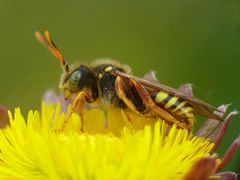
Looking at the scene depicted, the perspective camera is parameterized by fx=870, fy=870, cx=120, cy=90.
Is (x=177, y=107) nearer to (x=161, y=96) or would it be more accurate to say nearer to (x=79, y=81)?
(x=161, y=96)

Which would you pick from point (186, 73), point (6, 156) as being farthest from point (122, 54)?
point (6, 156)

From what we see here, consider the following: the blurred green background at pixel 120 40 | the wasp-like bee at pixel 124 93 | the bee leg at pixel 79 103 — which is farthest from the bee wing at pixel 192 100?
the blurred green background at pixel 120 40

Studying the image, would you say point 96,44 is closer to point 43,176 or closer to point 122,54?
point 122,54

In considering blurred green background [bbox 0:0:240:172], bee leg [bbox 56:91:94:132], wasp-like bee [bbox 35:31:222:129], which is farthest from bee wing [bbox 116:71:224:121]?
blurred green background [bbox 0:0:240:172]

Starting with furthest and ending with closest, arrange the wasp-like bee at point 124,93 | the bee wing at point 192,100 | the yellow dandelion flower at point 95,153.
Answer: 1. the wasp-like bee at point 124,93
2. the bee wing at point 192,100
3. the yellow dandelion flower at point 95,153

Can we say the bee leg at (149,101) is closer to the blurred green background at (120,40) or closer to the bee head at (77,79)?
the bee head at (77,79)
